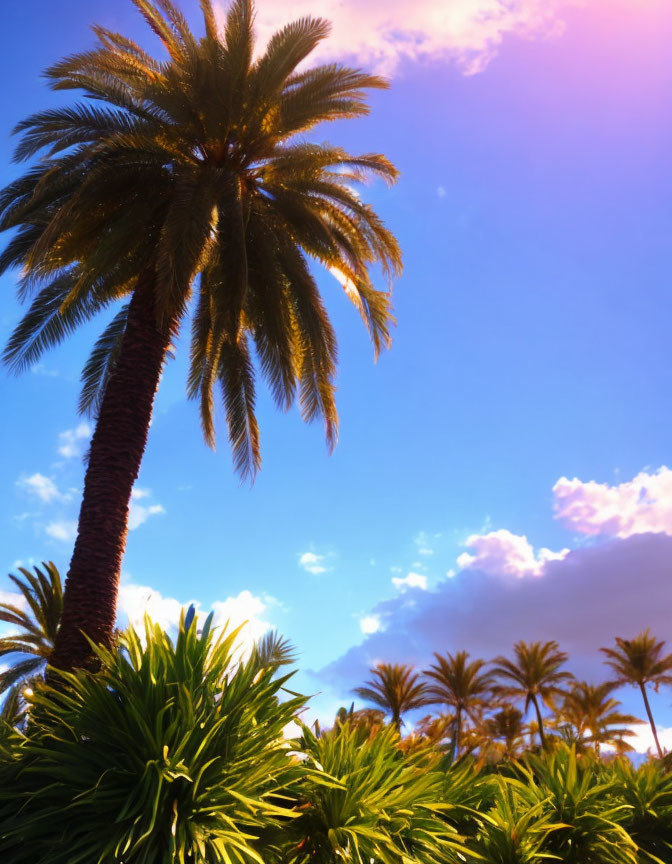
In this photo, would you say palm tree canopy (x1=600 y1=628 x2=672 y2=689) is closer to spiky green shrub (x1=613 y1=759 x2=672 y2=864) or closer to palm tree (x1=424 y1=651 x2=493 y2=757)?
palm tree (x1=424 y1=651 x2=493 y2=757)

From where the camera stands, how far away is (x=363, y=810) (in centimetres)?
603

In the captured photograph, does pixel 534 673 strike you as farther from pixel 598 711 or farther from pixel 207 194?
pixel 207 194

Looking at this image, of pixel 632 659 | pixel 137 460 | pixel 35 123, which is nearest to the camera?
pixel 137 460

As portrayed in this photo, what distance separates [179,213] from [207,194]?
0.58m

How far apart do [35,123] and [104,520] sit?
22.0ft

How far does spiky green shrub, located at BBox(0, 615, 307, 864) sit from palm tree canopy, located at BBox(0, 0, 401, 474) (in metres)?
5.90

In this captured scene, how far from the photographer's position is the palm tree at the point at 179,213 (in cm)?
1048

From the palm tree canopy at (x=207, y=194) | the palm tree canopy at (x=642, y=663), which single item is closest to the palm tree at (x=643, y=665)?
the palm tree canopy at (x=642, y=663)

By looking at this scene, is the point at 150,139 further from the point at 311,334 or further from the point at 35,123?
the point at 311,334

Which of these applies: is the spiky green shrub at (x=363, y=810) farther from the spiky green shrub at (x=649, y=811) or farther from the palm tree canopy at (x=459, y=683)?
the palm tree canopy at (x=459, y=683)

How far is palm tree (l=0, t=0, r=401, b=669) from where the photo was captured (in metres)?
10.5

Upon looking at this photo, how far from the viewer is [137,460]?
35.7ft

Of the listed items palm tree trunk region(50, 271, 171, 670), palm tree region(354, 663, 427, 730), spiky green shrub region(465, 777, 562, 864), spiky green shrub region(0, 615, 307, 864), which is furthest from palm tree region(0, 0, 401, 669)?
palm tree region(354, 663, 427, 730)

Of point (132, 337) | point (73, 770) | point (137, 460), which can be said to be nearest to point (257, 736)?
point (73, 770)
